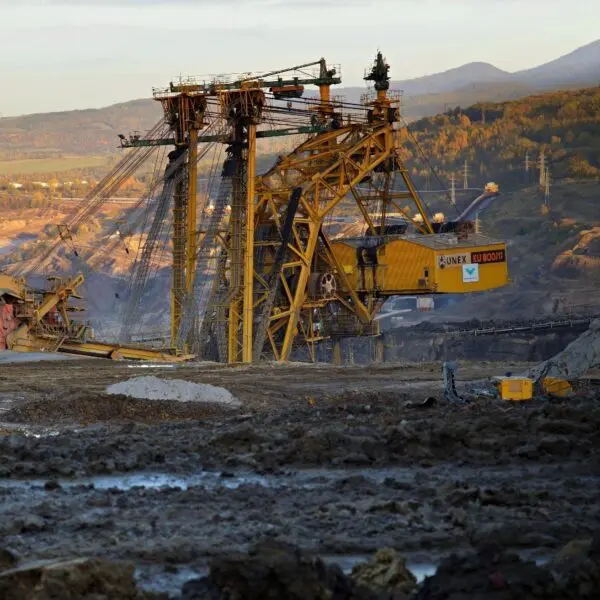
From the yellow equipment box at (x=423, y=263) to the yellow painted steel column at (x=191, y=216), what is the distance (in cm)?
512

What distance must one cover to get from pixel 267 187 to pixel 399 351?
57.9ft

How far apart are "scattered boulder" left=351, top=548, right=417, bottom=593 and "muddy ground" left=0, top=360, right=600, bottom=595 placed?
61 cm

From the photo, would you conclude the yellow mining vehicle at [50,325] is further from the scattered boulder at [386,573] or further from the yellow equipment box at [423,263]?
the scattered boulder at [386,573]

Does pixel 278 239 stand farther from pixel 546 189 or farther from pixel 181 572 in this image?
pixel 546 189

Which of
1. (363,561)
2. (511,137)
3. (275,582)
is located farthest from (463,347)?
(511,137)

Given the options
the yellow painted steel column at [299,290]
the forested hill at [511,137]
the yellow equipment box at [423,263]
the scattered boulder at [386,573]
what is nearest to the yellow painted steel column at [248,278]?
the yellow painted steel column at [299,290]

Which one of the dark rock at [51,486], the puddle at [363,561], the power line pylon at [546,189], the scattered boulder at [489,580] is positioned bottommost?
the power line pylon at [546,189]

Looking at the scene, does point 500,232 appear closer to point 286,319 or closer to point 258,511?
point 286,319

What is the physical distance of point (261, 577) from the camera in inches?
406

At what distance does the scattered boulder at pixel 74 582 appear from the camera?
33.5ft

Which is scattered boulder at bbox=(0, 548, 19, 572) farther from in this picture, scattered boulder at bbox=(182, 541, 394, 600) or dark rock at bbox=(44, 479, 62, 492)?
dark rock at bbox=(44, 479, 62, 492)

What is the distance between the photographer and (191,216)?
44.8m

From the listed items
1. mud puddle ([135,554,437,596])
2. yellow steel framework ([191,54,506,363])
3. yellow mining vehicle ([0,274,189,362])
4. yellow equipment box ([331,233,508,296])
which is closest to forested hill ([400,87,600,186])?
Result: yellow steel framework ([191,54,506,363])

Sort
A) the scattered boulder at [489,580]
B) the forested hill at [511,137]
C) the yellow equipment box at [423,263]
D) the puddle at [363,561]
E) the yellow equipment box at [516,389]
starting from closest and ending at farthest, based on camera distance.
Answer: the scattered boulder at [489,580] < the puddle at [363,561] < the yellow equipment box at [516,389] < the yellow equipment box at [423,263] < the forested hill at [511,137]
